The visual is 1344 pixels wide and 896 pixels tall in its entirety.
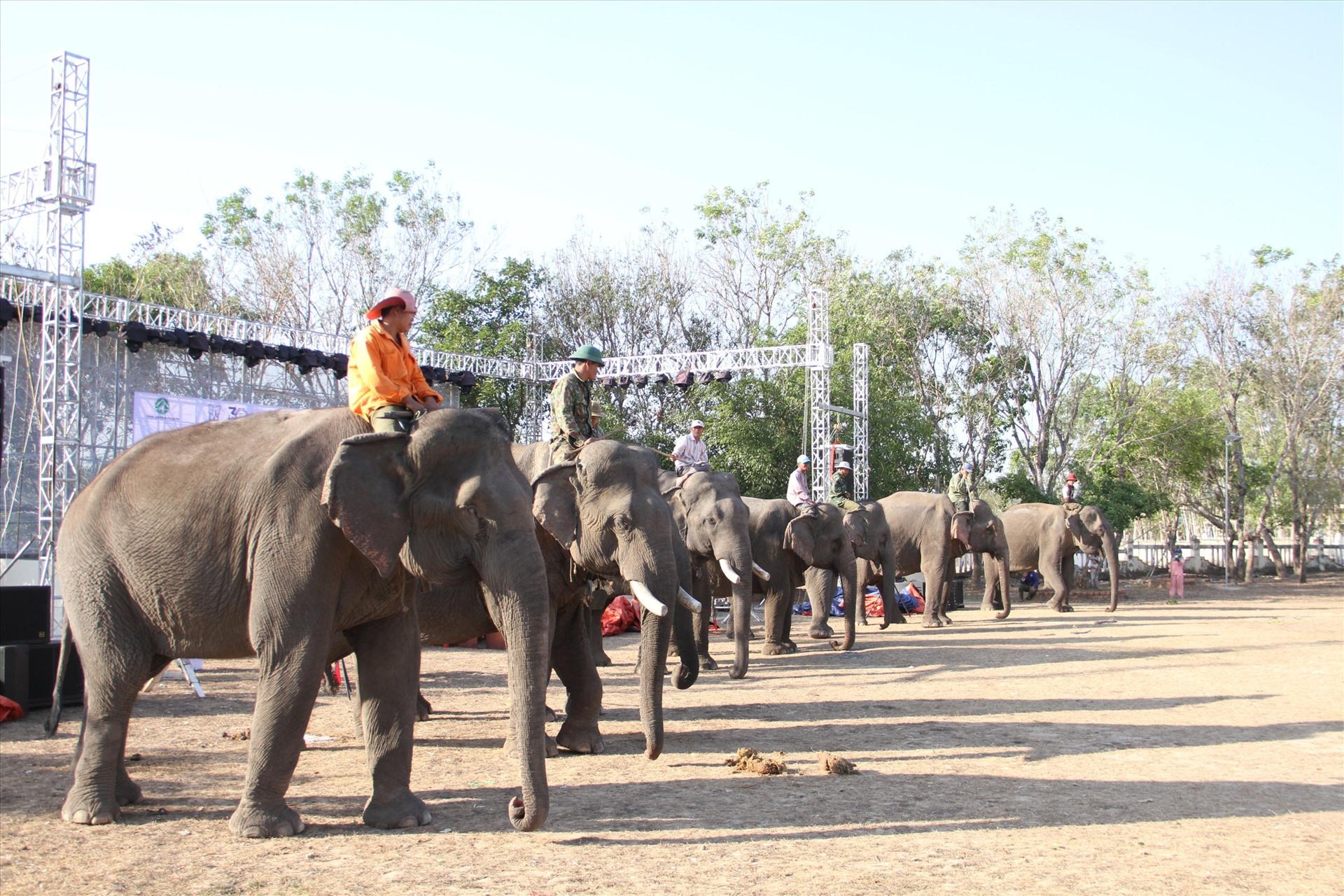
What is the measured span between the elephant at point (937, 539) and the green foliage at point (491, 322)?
17.0 metres

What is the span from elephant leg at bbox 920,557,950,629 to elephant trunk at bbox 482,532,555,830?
51.6 feet

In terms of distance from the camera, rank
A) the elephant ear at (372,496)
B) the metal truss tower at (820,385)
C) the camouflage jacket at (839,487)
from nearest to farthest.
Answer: the elephant ear at (372,496) → the camouflage jacket at (839,487) → the metal truss tower at (820,385)

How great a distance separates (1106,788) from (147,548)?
18.7ft

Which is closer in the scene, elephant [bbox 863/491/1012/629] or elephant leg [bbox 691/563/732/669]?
elephant leg [bbox 691/563/732/669]

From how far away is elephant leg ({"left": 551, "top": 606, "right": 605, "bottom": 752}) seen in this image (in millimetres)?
8352

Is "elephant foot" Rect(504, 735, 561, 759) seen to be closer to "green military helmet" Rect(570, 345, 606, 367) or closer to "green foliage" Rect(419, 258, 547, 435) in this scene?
"green military helmet" Rect(570, 345, 606, 367)

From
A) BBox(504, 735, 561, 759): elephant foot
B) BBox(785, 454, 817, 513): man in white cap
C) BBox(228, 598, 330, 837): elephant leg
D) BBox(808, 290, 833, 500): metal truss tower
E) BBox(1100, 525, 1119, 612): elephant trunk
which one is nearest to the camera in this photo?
BBox(228, 598, 330, 837): elephant leg

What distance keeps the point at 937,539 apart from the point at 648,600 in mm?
14318

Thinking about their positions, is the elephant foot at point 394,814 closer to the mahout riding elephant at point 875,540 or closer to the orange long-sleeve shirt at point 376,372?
the orange long-sleeve shirt at point 376,372

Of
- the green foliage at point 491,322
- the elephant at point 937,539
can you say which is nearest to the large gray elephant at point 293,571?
the elephant at point 937,539

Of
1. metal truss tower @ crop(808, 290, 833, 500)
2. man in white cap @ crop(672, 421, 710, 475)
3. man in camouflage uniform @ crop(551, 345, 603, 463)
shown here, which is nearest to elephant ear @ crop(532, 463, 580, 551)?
man in camouflage uniform @ crop(551, 345, 603, 463)

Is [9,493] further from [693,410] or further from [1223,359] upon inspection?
[1223,359]

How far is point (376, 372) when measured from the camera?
6156 mm

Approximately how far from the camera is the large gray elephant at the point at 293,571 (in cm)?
558
